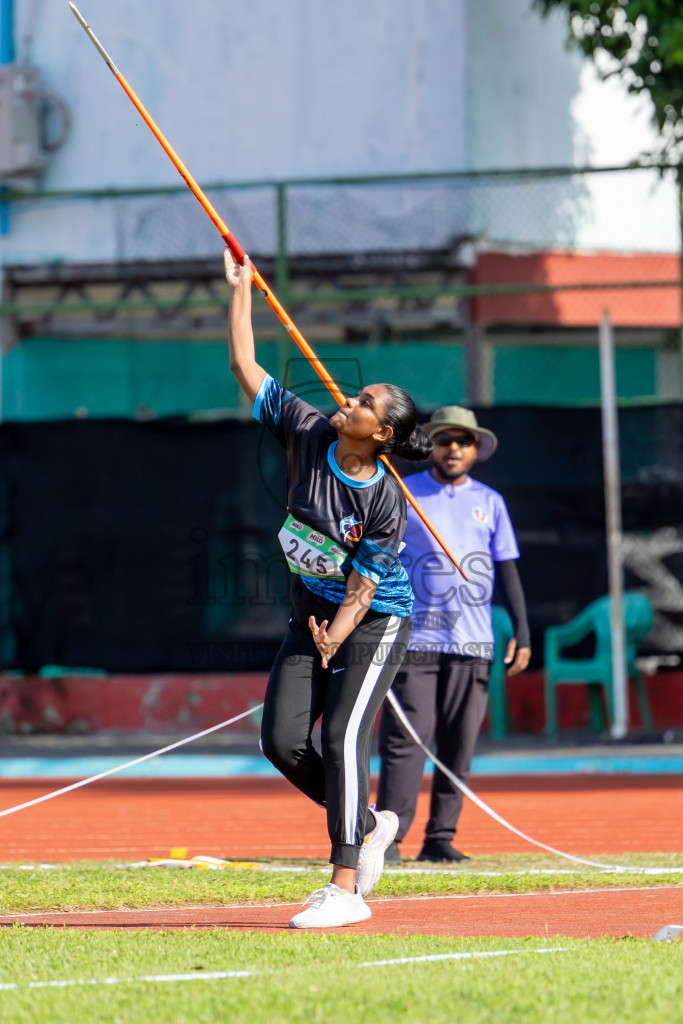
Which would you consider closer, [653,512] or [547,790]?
[547,790]

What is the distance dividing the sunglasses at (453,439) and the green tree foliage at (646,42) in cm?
658

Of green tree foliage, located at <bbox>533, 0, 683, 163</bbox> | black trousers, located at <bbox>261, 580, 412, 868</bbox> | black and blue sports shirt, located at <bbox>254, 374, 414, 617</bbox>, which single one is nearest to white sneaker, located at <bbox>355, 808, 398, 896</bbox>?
black trousers, located at <bbox>261, 580, 412, 868</bbox>

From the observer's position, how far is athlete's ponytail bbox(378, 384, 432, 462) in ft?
18.3

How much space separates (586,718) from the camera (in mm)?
12852

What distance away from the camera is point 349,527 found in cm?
556

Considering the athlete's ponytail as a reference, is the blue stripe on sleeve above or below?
above

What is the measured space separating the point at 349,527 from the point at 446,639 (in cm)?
208

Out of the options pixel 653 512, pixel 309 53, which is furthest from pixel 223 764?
pixel 309 53

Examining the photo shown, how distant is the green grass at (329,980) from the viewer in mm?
3920

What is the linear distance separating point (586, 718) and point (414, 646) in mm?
5733

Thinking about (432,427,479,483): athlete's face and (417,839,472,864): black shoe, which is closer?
(417,839,472,864): black shoe

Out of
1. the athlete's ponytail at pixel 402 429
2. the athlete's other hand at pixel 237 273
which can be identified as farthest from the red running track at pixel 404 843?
the athlete's other hand at pixel 237 273

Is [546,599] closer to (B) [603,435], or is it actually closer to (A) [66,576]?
(B) [603,435]

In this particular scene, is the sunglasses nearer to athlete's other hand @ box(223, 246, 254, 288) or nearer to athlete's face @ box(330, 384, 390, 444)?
athlete's other hand @ box(223, 246, 254, 288)
